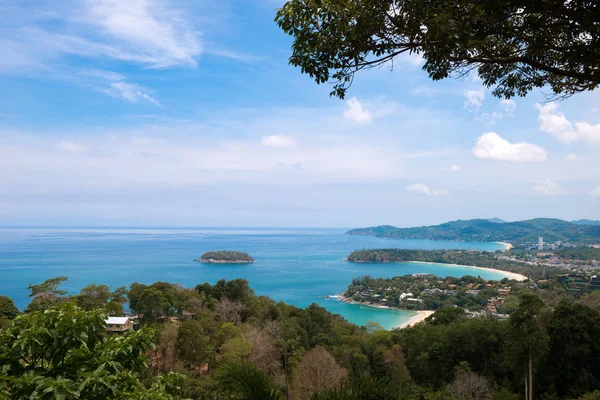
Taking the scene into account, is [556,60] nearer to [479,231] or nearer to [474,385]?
[474,385]

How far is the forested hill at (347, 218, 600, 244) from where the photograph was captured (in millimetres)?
65706

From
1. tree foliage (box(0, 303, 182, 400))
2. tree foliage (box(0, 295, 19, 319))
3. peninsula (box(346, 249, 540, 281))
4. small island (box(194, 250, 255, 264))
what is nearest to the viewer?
tree foliage (box(0, 303, 182, 400))

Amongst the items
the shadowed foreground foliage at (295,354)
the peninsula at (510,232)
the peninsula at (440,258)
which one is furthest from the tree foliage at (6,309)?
the peninsula at (510,232)

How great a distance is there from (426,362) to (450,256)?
167ft

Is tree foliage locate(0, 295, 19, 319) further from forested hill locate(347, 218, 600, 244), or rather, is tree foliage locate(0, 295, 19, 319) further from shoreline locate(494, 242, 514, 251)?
forested hill locate(347, 218, 600, 244)

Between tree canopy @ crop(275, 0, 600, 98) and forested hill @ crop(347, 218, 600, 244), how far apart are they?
71.2 metres

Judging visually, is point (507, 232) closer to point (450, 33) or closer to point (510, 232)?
point (510, 232)

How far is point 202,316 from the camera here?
1257 cm

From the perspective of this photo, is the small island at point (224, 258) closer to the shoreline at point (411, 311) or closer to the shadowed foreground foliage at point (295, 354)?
the shoreline at point (411, 311)

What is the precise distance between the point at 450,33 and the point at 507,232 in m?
92.0

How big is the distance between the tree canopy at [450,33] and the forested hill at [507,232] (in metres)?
71.2

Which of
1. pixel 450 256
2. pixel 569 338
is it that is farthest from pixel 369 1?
pixel 450 256

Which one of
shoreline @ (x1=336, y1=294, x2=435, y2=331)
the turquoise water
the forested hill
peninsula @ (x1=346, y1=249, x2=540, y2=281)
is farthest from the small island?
the forested hill

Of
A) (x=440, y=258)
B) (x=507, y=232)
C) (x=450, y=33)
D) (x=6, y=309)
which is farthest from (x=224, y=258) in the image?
(x=507, y=232)
